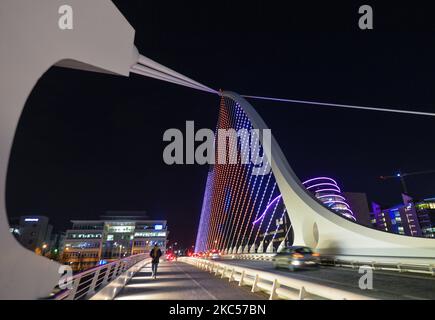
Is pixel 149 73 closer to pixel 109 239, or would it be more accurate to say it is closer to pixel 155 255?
pixel 155 255

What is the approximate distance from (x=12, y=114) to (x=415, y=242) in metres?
17.8

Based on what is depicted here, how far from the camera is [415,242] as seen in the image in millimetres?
14492

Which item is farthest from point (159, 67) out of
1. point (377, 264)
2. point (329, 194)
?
point (329, 194)

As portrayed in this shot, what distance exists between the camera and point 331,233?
19328mm

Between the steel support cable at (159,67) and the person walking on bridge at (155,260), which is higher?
the steel support cable at (159,67)

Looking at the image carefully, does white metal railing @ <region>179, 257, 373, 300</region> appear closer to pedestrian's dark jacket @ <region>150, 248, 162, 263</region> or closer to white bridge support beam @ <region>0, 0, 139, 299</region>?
pedestrian's dark jacket @ <region>150, 248, 162, 263</region>

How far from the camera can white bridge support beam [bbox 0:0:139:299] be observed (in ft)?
18.1

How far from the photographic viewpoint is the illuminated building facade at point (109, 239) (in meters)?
100

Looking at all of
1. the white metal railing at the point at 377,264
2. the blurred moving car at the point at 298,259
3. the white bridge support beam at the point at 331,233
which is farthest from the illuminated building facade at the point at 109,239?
the blurred moving car at the point at 298,259

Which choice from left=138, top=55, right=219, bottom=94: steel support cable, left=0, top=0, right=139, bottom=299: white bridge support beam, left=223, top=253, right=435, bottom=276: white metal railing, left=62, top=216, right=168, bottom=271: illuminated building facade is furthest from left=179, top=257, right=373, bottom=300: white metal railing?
left=62, top=216, right=168, bottom=271: illuminated building facade

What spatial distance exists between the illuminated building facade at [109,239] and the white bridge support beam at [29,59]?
99078mm

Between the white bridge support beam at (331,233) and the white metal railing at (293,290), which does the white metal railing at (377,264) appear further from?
the white metal railing at (293,290)

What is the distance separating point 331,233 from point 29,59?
63.3ft
